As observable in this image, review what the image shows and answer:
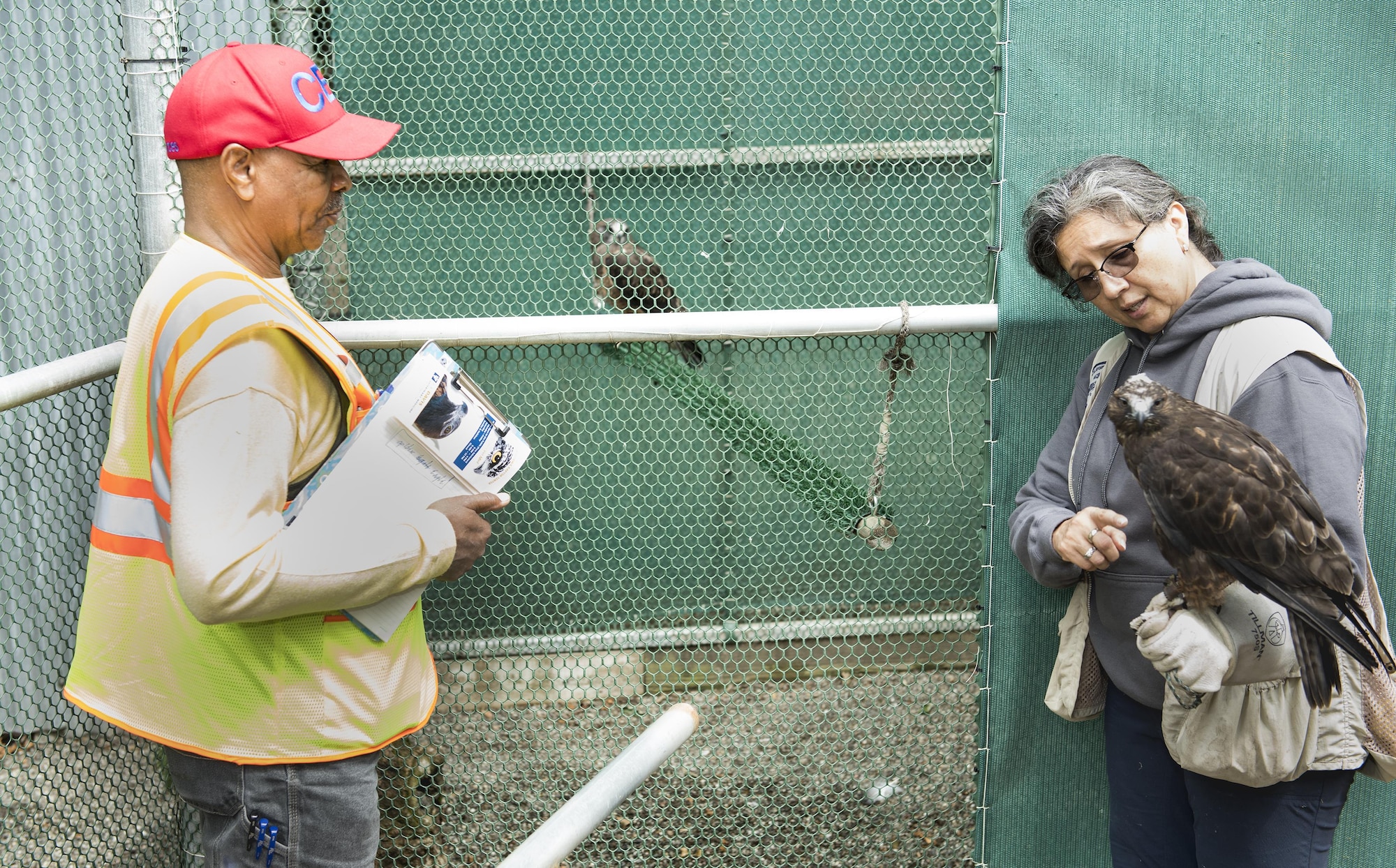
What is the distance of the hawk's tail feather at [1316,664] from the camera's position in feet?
5.03

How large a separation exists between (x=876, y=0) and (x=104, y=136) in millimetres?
2171

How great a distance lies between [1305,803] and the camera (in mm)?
1691

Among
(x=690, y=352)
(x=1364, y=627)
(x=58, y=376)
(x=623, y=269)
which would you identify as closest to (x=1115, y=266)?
(x=1364, y=627)

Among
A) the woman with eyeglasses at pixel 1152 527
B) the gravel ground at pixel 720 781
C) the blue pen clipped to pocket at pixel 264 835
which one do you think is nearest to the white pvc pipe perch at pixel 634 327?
the woman with eyeglasses at pixel 1152 527

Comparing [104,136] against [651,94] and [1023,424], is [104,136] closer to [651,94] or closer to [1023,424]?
[651,94]

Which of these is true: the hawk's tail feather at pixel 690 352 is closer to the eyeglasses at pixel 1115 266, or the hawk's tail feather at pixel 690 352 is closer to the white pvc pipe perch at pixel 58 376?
the eyeglasses at pixel 1115 266

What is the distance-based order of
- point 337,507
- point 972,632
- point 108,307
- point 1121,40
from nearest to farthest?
point 337,507, point 1121,40, point 108,307, point 972,632

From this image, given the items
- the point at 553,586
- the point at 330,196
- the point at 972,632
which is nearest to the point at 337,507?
the point at 330,196

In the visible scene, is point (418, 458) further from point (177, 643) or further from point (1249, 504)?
point (1249, 504)

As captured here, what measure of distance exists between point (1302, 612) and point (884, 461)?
1014 mm

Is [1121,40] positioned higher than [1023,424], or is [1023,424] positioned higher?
[1121,40]

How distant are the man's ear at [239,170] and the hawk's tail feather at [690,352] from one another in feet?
3.48

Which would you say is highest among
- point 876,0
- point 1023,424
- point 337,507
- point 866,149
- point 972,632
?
point 876,0

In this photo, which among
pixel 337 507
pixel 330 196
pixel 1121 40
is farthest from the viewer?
pixel 1121 40
